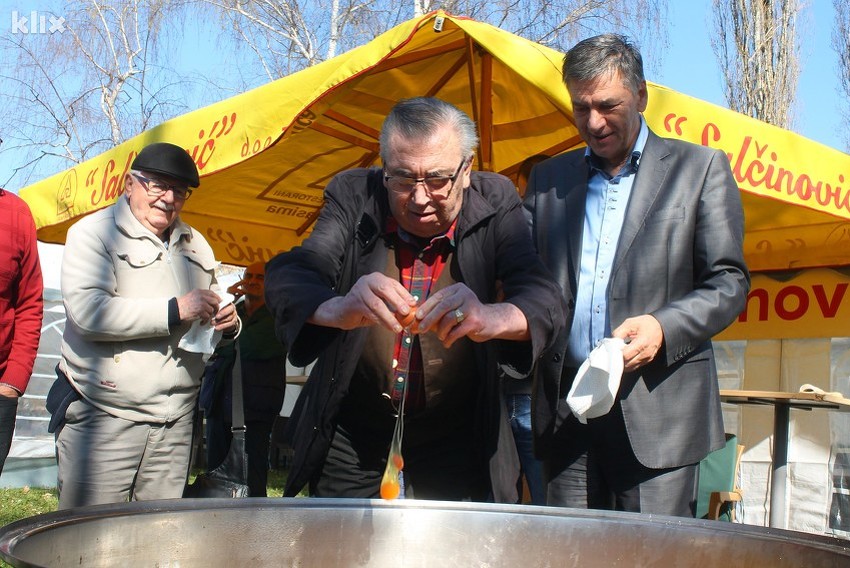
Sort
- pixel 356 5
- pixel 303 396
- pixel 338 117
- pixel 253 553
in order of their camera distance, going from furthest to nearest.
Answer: pixel 356 5, pixel 338 117, pixel 303 396, pixel 253 553

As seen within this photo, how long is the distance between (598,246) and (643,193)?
18 centimetres

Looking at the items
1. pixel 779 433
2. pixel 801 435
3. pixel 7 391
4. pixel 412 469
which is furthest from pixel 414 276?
pixel 801 435

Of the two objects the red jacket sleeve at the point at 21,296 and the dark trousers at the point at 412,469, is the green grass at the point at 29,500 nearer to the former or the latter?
the red jacket sleeve at the point at 21,296

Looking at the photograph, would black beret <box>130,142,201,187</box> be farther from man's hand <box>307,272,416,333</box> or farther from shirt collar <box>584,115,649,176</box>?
→ man's hand <box>307,272,416,333</box>

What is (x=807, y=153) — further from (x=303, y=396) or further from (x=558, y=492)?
(x=303, y=396)

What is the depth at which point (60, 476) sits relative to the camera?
3445 millimetres

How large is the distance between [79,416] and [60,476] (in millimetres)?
243

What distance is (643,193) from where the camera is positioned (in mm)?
2426

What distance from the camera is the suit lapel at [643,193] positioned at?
2.40 metres

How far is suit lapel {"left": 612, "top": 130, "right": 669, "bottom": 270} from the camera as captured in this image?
7.86ft

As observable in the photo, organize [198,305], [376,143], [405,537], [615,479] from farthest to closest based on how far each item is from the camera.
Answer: [376,143]
[198,305]
[615,479]
[405,537]

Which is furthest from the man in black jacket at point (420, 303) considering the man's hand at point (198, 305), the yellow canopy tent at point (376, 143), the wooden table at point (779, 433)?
the wooden table at point (779, 433)

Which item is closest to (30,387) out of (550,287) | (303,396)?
(303,396)

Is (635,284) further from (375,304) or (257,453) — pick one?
(257,453)
